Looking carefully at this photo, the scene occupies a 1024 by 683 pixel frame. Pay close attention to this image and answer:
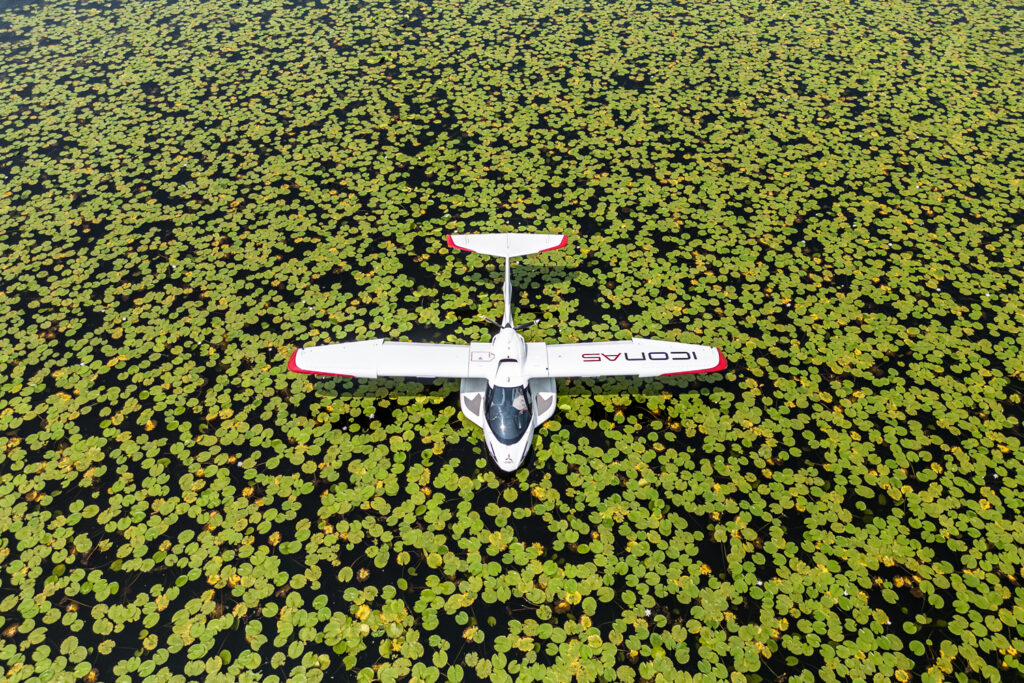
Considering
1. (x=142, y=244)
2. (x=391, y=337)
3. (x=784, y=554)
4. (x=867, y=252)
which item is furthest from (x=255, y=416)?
(x=867, y=252)

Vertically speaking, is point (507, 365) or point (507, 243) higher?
point (507, 243)

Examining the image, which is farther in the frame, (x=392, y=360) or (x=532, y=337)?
(x=532, y=337)

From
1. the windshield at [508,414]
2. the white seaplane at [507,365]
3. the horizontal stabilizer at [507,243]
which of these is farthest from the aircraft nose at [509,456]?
the horizontal stabilizer at [507,243]

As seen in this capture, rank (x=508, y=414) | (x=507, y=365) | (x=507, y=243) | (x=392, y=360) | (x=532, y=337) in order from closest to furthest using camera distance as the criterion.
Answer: (x=508, y=414) < (x=507, y=365) < (x=392, y=360) < (x=507, y=243) < (x=532, y=337)

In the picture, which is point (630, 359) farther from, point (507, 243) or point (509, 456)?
point (507, 243)

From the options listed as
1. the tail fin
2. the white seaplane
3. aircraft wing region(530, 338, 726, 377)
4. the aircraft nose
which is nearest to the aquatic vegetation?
the aircraft nose

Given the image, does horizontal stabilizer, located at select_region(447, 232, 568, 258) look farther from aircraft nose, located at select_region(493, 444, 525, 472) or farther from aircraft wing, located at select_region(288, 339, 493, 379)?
aircraft nose, located at select_region(493, 444, 525, 472)

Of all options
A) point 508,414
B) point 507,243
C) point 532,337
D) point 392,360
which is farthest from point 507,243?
point 508,414
